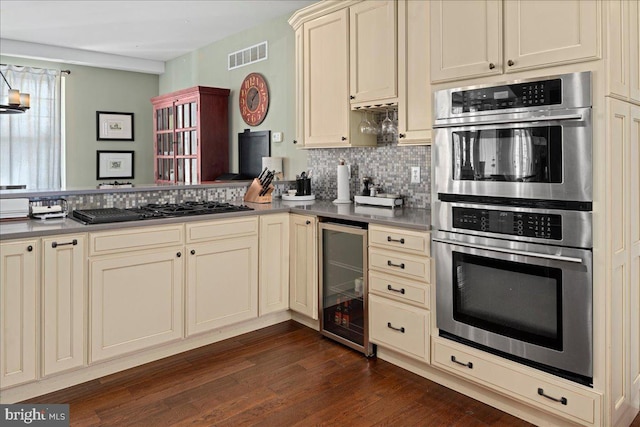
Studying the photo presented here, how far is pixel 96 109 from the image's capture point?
6.86 m

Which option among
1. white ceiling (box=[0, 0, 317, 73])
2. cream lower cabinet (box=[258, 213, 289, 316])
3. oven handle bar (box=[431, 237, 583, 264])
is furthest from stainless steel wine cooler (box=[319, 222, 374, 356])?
white ceiling (box=[0, 0, 317, 73])

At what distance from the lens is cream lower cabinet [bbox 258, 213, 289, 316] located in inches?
129

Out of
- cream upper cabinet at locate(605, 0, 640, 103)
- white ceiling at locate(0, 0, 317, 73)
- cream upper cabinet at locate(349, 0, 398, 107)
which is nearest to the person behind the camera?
cream upper cabinet at locate(605, 0, 640, 103)

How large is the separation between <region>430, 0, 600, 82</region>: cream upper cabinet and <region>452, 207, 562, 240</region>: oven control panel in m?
0.66

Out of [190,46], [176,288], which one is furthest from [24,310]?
[190,46]

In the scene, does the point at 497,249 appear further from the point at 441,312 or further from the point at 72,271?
the point at 72,271

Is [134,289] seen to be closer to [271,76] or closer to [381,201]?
[381,201]

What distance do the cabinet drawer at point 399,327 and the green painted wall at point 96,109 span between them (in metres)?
5.54

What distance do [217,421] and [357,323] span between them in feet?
3.69

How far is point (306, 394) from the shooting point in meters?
2.48

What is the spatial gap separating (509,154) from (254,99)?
11.3 ft

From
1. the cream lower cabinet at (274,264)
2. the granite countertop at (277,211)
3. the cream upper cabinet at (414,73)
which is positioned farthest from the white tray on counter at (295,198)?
the cream upper cabinet at (414,73)

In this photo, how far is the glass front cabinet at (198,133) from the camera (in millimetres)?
5379

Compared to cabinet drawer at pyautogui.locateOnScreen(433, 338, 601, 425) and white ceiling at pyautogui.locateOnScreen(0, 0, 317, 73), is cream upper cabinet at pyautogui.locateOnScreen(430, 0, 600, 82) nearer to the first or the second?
cabinet drawer at pyautogui.locateOnScreen(433, 338, 601, 425)
